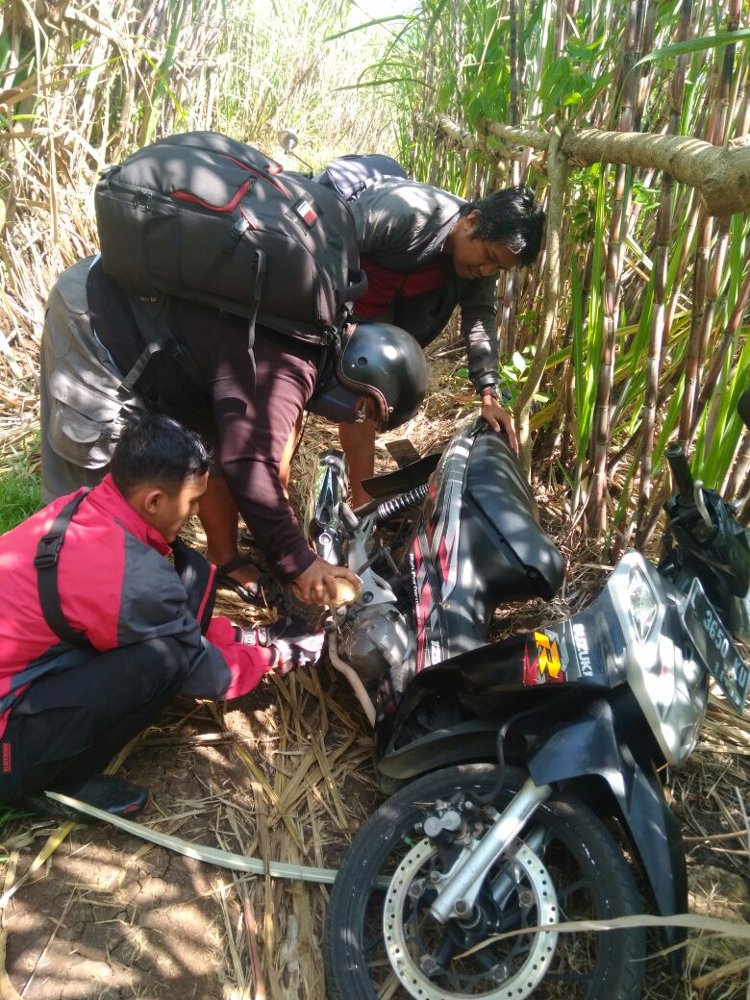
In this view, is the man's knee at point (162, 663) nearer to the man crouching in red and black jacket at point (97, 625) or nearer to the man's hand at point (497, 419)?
the man crouching in red and black jacket at point (97, 625)

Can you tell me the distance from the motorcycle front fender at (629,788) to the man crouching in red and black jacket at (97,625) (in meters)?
0.86

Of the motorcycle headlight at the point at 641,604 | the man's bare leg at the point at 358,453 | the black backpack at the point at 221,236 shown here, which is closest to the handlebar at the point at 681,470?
the motorcycle headlight at the point at 641,604

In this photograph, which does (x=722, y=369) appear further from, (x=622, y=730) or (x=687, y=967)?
(x=687, y=967)

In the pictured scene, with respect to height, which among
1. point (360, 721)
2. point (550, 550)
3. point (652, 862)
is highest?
point (550, 550)

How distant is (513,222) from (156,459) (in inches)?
54.3

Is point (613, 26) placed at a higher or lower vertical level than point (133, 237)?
higher

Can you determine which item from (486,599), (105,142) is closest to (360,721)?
(486,599)

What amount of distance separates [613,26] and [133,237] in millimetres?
1621

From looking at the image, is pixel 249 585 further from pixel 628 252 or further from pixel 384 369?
pixel 628 252

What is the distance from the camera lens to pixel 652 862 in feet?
4.17

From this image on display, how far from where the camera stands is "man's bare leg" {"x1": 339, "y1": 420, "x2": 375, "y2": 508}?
2.88 meters

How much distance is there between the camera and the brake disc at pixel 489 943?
1276 mm

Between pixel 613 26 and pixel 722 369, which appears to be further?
pixel 613 26

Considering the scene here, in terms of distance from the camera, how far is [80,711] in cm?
157
